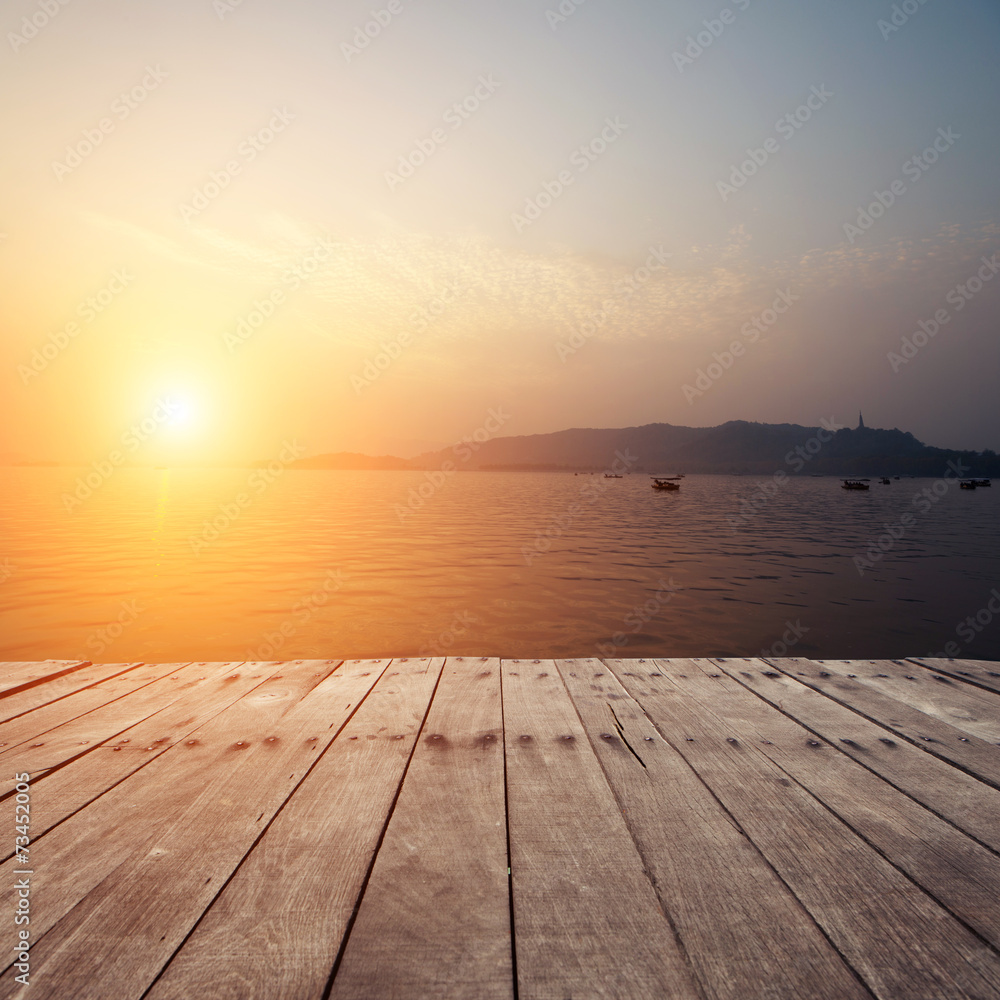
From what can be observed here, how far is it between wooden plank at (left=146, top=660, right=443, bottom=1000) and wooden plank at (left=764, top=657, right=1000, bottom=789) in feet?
8.19

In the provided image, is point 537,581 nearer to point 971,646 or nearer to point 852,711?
point 971,646

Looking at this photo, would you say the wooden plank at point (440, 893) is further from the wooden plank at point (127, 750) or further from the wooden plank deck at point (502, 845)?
the wooden plank at point (127, 750)

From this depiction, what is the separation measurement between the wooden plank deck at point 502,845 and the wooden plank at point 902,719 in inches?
0.8

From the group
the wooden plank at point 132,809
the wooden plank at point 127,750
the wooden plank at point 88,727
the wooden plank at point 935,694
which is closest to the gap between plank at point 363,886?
the wooden plank at point 132,809

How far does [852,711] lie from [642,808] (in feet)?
5.70

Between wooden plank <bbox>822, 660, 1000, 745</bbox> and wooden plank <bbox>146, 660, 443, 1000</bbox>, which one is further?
wooden plank <bbox>822, 660, 1000, 745</bbox>

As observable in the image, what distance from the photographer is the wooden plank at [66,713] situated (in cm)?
261

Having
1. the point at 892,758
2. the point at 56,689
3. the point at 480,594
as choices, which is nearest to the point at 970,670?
the point at 892,758

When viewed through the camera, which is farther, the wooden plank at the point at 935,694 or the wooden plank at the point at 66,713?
the wooden plank at the point at 935,694

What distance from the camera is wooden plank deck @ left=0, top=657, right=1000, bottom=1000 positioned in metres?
1.40

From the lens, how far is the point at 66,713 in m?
3.06

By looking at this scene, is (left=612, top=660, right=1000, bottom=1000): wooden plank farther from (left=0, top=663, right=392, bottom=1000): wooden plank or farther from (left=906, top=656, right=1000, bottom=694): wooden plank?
(left=906, top=656, right=1000, bottom=694): wooden plank

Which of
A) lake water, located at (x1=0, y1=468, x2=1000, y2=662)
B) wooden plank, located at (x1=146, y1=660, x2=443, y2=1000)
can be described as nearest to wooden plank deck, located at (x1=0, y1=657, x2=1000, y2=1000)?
wooden plank, located at (x1=146, y1=660, x2=443, y2=1000)

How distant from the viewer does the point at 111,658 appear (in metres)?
8.10
